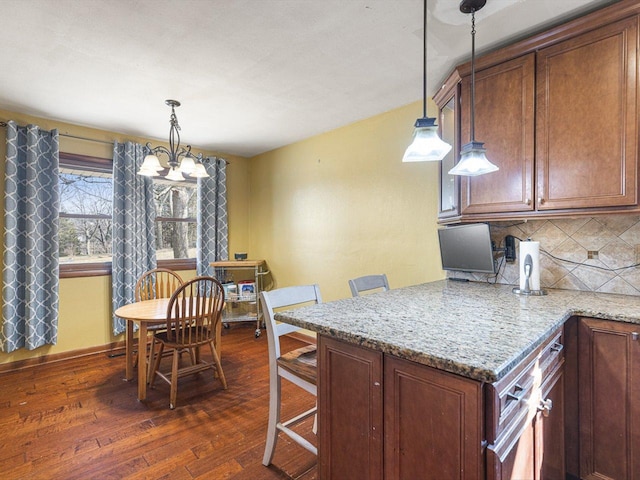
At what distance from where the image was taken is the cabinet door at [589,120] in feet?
Answer: 5.06

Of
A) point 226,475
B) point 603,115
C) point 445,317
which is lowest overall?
point 226,475

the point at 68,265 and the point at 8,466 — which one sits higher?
the point at 68,265

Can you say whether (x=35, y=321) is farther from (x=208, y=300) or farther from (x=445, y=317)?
(x=445, y=317)

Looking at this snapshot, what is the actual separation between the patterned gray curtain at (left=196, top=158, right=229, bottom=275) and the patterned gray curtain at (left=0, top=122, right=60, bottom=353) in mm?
1486

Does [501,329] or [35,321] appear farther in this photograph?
[35,321]

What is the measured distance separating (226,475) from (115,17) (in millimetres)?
2499

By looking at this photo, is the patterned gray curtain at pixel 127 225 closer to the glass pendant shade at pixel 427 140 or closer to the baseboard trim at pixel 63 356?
the baseboard trim at pixel 63 356

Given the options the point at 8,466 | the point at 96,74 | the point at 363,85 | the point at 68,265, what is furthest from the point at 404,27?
the point at 68,265

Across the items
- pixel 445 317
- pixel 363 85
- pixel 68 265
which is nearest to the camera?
pixel 445 317

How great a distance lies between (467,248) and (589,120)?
970 millimetres

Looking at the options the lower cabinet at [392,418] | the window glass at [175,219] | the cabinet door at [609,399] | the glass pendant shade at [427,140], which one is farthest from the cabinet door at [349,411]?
the window glass at [175,219]

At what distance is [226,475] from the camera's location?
1698 mm

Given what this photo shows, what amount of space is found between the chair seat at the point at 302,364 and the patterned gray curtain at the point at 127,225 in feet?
8.79

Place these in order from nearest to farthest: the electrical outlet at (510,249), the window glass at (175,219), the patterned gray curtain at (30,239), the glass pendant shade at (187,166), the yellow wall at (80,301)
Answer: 1. the electrical outlet at (510,249)
2. the glass pendant shade at (187,166)
3. the patterned gray curtain at (30,239)
4. the yellow wall at (80,301)
5. the window glass at (175,219)
